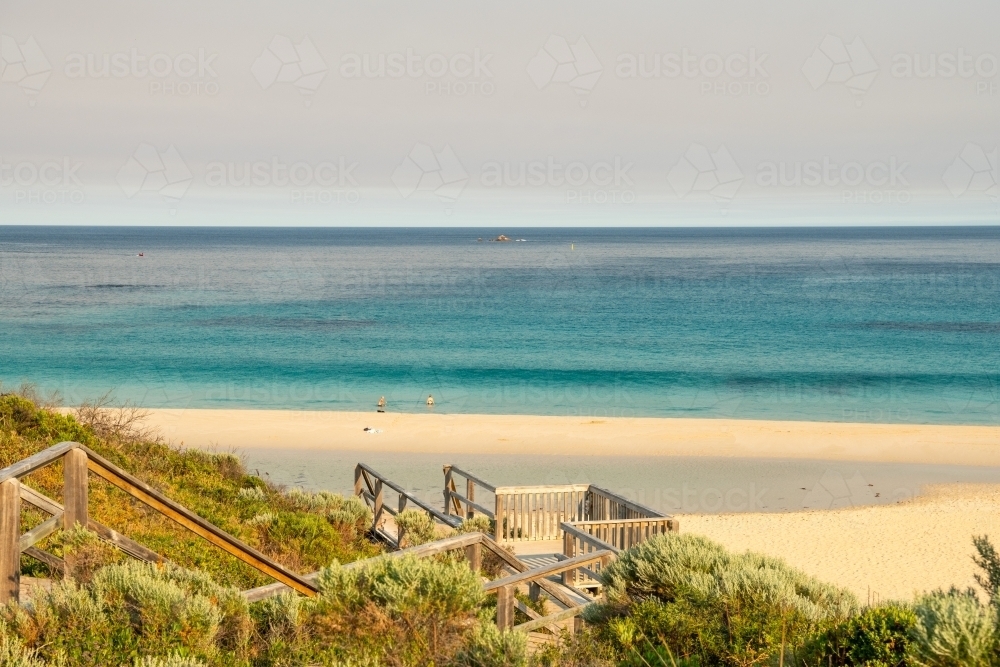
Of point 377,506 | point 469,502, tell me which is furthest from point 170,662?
point 469,502

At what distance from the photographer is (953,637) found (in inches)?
123

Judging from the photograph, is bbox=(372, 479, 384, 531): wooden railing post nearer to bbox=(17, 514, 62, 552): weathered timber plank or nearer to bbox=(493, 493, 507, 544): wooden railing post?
bbox=(493, 493, 507, 544): wooden railing post

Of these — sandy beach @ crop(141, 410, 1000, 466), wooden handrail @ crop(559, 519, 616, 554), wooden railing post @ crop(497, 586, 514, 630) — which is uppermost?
wooden railing post @ crop(497, 586, 514, 630)

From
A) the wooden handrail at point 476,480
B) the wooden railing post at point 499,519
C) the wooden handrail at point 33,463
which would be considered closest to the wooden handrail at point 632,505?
the wooden railing post at point 499,519

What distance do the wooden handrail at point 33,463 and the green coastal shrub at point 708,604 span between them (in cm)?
300

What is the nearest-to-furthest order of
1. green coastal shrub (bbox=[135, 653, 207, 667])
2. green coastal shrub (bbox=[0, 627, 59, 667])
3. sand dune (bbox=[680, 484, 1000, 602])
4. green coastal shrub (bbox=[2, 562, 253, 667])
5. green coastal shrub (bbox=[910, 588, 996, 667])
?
green coastal shrub (bbox=[910, 588, 996, 667]) → green coastal shrub (bbox=[0, 627, 59, 667]) → green coastal shrub (bbox=[135, 653, 207, 667]) → green coastal shrub (bbox=[2, 562, 253, 667]) → sand dune (bbox=[680, 484, 1000, 602])

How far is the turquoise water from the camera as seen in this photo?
106 feet

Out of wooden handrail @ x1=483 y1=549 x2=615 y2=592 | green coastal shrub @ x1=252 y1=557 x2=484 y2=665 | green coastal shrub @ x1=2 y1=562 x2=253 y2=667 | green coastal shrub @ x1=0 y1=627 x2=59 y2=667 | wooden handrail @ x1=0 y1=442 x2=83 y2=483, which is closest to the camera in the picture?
green coastal shrub @ x1=0 y1=627 x2=59 y2=667

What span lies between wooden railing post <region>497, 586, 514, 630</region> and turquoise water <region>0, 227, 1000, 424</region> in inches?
944

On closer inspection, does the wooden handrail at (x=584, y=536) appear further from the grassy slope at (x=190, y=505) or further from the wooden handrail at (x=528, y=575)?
the wooden handrail at (x=528, y=575)

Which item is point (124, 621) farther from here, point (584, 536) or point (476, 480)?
point (476, 480)

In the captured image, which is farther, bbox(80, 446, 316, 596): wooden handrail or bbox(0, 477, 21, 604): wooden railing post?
bbox(80, 446, 316, 596): wooden handrail

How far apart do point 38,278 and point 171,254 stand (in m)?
46.8

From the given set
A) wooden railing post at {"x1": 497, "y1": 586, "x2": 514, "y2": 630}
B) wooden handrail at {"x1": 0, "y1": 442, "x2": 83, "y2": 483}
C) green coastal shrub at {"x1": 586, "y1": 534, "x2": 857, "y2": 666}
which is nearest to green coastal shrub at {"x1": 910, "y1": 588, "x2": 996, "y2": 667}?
green coastal shrub at {"x1": 586, "y1": 534, "x2": 857, "y2": 666}
